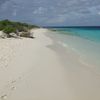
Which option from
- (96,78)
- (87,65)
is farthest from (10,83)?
(87,65)

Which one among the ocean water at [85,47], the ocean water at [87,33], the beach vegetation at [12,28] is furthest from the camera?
the ocean water at [87,33]

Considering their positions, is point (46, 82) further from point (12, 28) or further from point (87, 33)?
point (87, 33)

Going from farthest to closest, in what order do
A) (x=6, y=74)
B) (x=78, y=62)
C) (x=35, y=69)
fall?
(x=78, y=62), (x=35, y=69), (x=6, y=74)

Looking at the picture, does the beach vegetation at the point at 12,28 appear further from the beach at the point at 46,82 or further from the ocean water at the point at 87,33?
the beach at the point at 46,82

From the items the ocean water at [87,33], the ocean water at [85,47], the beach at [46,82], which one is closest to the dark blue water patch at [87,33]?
the ocean water at [87,33]

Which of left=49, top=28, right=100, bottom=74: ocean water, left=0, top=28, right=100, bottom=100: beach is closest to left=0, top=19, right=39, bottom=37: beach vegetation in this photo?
left=49, top=28, right=100, bottom=74: ocean water

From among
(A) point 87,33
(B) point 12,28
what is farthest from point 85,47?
(A) point 87,33

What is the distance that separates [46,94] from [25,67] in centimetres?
380

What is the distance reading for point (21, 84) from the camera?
27.0 ft

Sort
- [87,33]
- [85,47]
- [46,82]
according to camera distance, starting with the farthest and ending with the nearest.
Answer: [87,33], [85,47], [46,82]

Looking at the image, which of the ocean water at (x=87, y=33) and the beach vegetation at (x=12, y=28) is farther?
the ocean water at (x=87, y=33)

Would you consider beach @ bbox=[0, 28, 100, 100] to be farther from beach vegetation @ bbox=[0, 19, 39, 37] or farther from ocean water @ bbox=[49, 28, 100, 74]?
beach vegetation @ bbox=[0, 19, 39, 37]

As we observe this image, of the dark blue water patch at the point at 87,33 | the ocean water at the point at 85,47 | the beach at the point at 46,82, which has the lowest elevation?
the dark blue water patch at the point at 87,33

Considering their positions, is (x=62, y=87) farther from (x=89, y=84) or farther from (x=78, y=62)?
(x=78, y=62)
